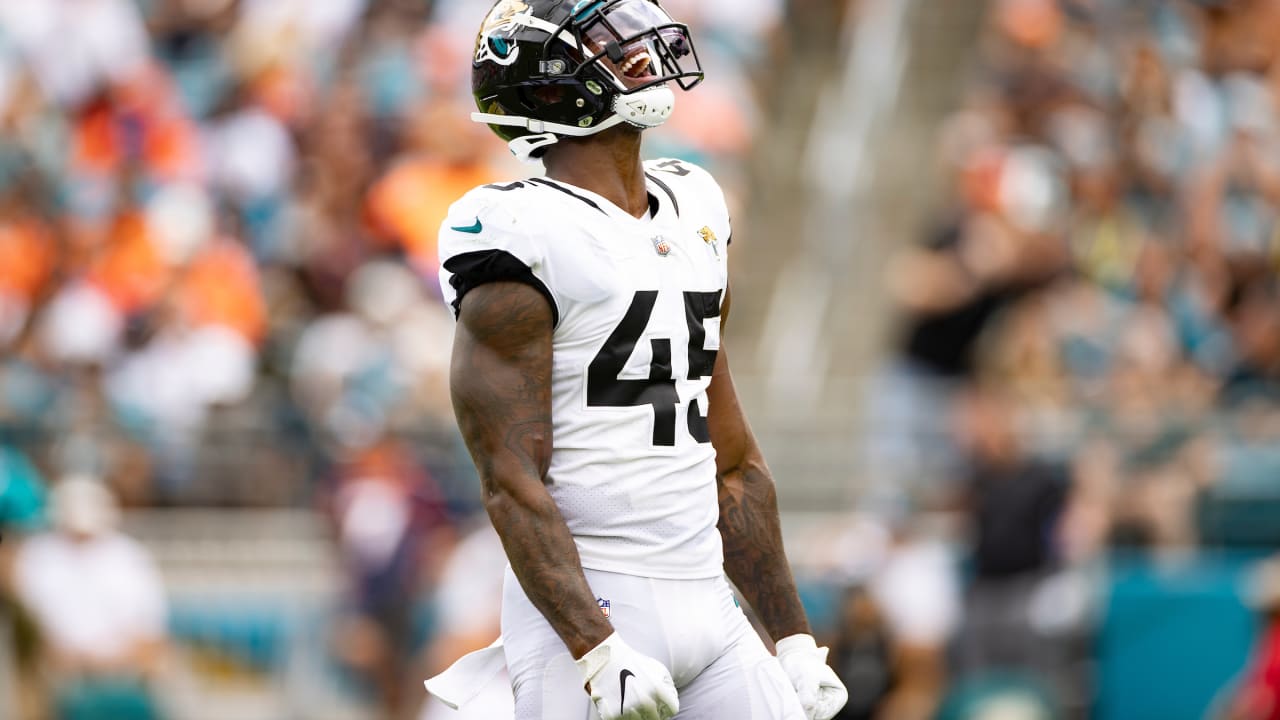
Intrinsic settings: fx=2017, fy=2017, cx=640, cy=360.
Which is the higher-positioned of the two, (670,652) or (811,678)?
(670,652)

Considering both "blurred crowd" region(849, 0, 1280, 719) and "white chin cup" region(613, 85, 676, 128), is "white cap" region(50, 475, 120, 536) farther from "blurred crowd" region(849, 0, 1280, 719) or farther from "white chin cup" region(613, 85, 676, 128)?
"white chin cup" region(613, 85, 676, 128)

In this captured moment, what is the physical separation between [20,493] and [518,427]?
607 cm

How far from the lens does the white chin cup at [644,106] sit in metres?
4.47

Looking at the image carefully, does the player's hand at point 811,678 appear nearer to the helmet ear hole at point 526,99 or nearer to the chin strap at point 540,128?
the chin strap at point 540,128

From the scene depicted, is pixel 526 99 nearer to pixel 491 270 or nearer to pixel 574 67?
pixel 574 67

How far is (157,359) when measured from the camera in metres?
12.3

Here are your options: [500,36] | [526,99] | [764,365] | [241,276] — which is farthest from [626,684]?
[764,365]

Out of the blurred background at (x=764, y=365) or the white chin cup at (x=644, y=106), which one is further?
the blurred background at (x=764, y=365)

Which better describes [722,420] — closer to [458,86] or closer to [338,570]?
[338,570]

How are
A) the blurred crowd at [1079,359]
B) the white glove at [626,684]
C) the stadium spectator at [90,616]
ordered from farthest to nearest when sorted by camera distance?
1. the stadium spectator at [90,616]
2. the blurred crowd at [1079,359]
3. the white glove at [626,684]

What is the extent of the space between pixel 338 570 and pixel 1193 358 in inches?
198

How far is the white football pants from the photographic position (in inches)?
171

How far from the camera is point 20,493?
31.9ft

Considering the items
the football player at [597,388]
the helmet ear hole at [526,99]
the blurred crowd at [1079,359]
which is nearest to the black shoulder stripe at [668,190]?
the football player at [597,388]
